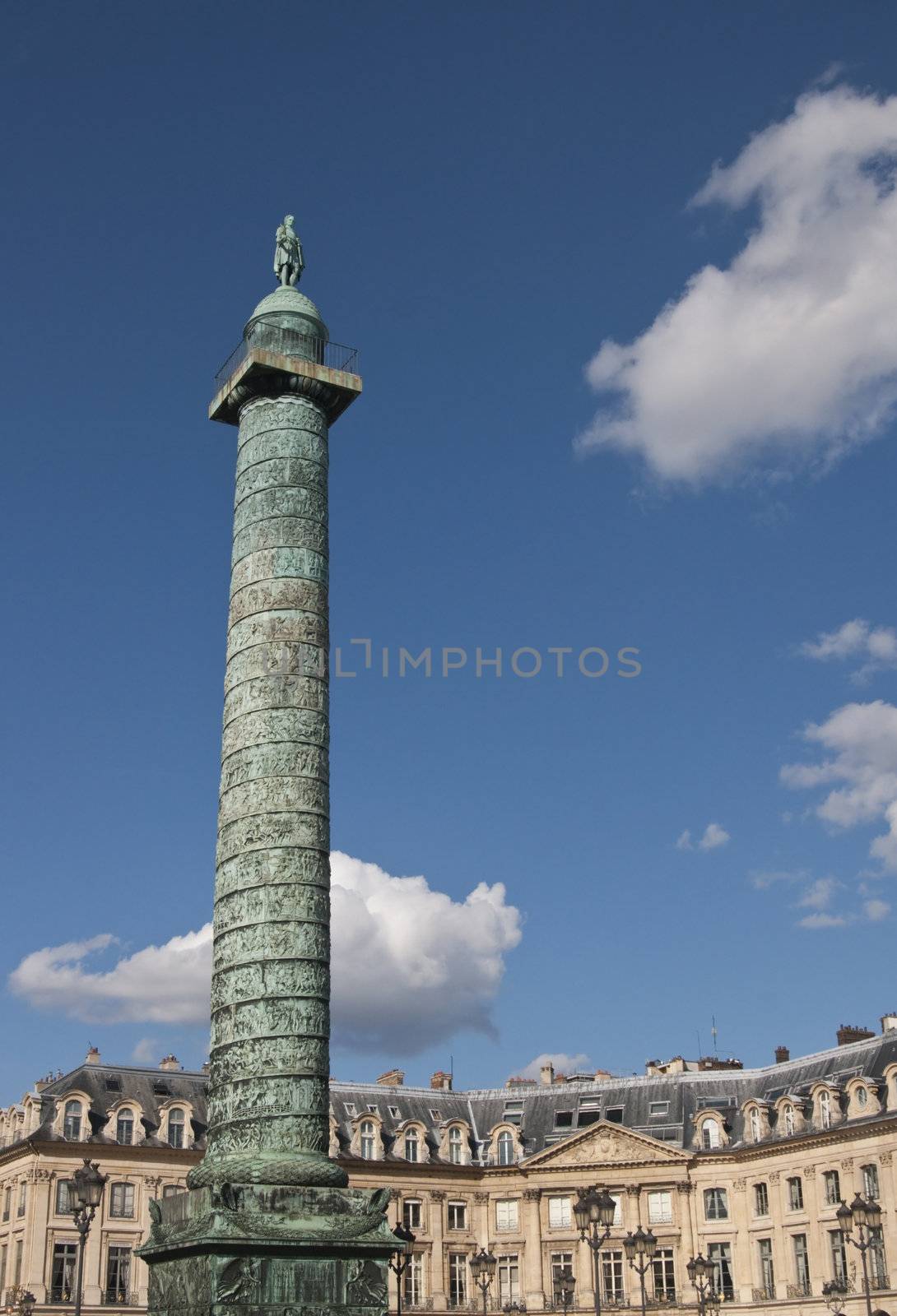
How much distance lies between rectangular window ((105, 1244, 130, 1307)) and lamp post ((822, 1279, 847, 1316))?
63.3 feet

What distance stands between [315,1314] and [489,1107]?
38.3 meters

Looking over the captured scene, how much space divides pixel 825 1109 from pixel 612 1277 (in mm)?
8723

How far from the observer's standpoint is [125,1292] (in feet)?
143

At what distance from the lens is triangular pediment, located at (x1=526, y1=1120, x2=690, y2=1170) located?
48.2m

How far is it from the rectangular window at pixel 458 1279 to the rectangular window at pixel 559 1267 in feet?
9.29

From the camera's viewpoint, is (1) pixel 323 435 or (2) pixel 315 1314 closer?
(2) pixel 315 1314

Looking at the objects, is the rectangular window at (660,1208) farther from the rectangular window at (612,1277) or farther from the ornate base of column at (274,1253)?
the ornate base of column at (274,1253)

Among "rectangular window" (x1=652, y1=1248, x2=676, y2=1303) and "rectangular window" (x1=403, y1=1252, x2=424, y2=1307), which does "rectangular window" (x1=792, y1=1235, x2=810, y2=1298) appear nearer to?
"rectangular window" (x1=652, y1=1248, x2=676, y2=1303)

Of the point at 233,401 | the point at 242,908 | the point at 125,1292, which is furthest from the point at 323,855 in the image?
the point at 125,1292

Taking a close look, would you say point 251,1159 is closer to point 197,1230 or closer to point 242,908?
point 197,1230

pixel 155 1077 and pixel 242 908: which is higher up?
pixel 155 1077

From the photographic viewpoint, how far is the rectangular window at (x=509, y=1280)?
160 ft

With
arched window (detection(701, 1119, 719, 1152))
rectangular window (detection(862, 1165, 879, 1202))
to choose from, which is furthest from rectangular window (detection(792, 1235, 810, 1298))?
arched window (detection(701, 1119, 719, 1152))

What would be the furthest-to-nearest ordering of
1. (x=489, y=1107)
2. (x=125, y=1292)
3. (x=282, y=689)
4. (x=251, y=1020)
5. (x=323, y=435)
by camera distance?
(x=489, y=1107)
(x=125, y=1292)
(x=323, y=435)
(x=282, y=689)
(x=251, y=1020)
